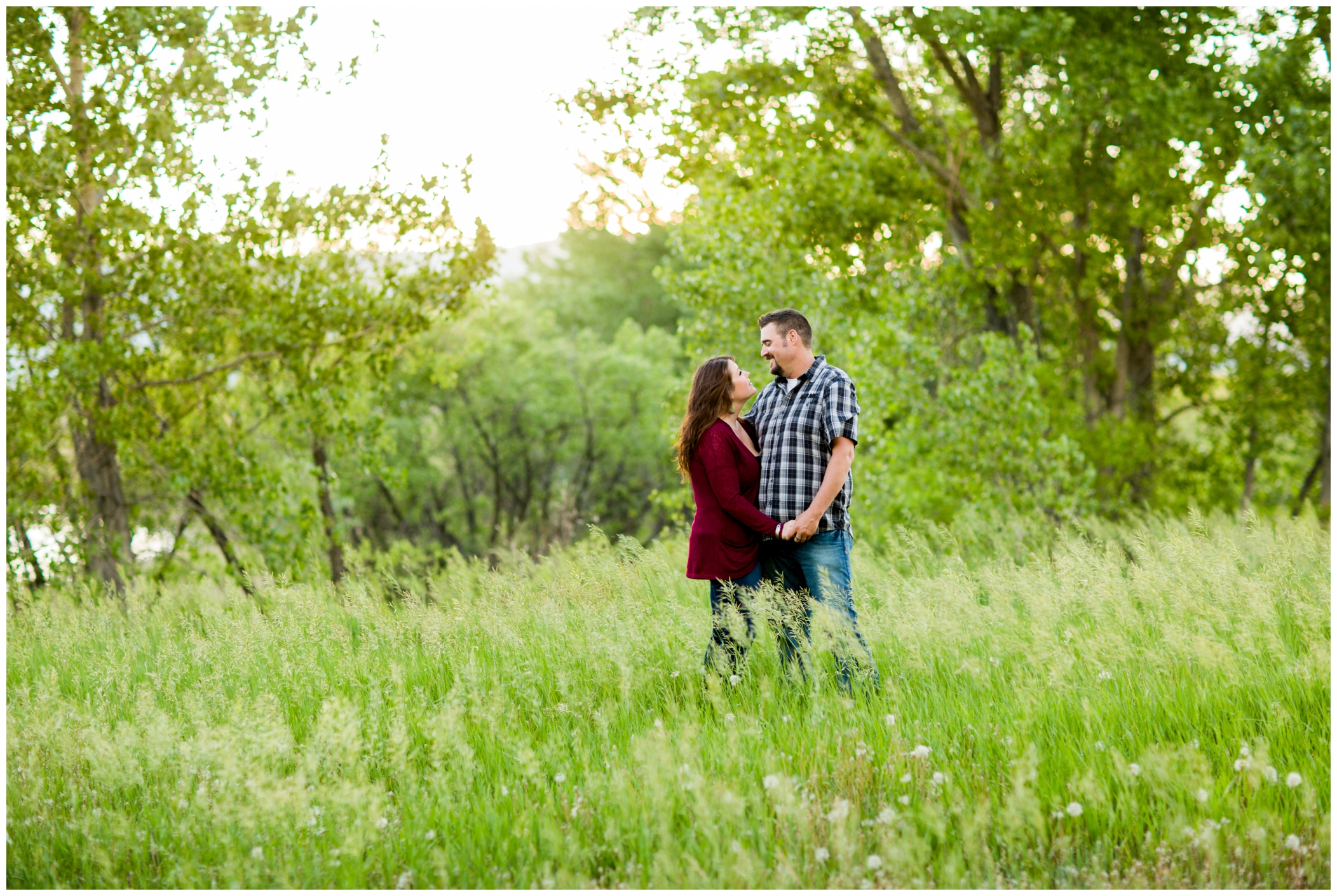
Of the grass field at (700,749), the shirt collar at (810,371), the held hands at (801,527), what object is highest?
the shirt collar at (810,371)

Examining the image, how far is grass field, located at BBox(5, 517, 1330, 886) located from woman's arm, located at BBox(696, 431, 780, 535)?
40 cm

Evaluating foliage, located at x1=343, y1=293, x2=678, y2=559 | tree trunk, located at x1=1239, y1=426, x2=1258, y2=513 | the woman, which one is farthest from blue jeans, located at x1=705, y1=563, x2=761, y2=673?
foliage, located at x1=343, y1=293, x2=678, y2=559

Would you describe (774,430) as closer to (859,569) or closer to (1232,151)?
(859,569)

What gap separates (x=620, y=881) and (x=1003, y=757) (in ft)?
4.81

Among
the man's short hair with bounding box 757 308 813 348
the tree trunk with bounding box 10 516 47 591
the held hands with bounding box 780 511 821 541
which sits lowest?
the tree trunk with bounding box 10 516 47 591

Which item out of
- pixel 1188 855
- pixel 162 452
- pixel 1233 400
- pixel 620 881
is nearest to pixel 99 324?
pixel 162 452

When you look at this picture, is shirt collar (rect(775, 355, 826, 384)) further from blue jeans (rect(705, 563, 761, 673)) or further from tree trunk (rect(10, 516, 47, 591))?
tree trunk (rect(10, 516, 47, 591))

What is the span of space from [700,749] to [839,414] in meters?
1.76

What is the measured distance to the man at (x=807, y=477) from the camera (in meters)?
4.36

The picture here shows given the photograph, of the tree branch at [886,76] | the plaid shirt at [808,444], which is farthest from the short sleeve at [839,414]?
the tree branch at [886,76]

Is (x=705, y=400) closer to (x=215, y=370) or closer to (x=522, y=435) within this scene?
(x=215, y=370)

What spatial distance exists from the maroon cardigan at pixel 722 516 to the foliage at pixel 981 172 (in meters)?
6.13

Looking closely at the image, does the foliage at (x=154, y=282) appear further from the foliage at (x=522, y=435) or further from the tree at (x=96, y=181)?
the foliage at (x=522, y=435)

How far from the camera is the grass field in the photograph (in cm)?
Result: 291
